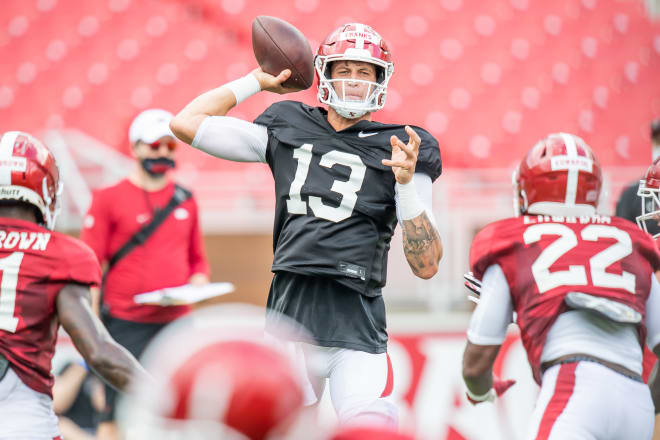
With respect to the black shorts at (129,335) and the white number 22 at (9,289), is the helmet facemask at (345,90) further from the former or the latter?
the black shorts at (129,335)

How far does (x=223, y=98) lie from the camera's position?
3244 mm

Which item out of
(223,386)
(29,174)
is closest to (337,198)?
(29,174)

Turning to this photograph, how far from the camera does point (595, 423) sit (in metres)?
2.47

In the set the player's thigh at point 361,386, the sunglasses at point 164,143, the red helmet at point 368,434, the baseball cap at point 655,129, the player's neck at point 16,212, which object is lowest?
the player's thigh at point 361,386

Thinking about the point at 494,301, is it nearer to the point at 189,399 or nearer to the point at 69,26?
the point at 189,399

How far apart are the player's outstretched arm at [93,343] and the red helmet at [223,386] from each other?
1.34 m

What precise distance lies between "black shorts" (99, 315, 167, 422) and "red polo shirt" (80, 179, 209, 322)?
0.11 ft

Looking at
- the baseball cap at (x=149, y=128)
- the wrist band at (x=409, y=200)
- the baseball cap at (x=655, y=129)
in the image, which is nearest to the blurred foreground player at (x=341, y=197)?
the wrist band at (x=409, y=200)

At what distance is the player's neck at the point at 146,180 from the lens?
4.90 m

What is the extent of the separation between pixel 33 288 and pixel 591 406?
5.47 feet

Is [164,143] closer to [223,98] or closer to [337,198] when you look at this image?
[223,98]

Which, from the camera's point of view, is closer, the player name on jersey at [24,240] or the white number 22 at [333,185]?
the player name on jersey at [24,240]

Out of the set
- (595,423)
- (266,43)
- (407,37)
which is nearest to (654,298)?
(595,423)

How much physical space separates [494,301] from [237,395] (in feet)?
5.62
